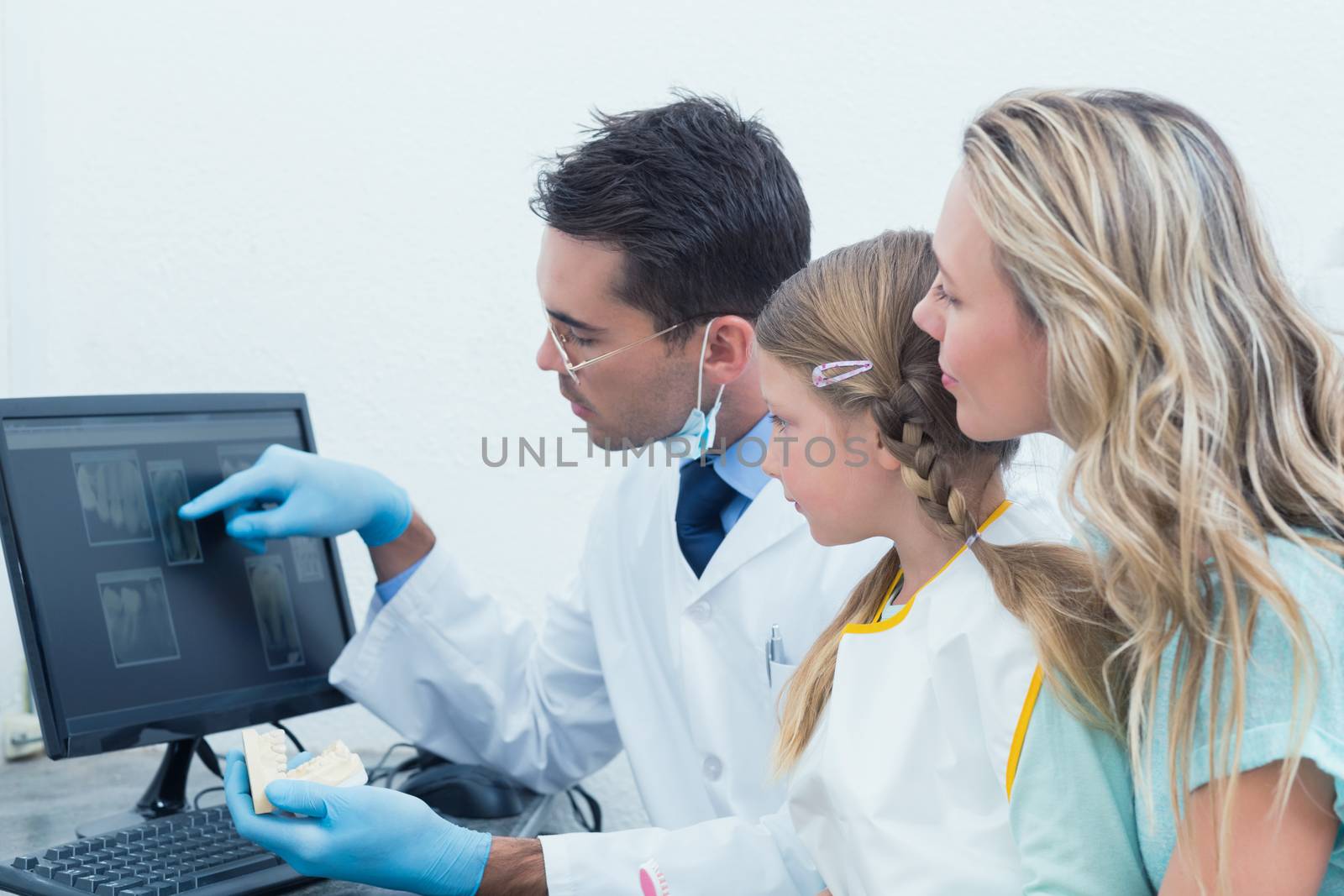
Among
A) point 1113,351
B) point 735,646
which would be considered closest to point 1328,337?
point 1113,351

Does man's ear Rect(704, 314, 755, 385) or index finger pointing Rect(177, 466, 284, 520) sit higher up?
man's ear Rect(704, 314, 755, 385)

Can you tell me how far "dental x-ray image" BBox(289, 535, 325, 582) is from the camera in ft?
4.67

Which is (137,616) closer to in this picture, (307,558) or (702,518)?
(307,558)

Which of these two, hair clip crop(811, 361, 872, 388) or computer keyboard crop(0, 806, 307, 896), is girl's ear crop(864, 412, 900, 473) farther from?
computer keyboard crop(0, 806, 307, 896)

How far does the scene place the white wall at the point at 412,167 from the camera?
1.76m

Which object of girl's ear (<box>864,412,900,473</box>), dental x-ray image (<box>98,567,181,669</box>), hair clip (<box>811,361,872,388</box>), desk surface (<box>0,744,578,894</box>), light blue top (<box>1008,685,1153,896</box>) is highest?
hair clip (<box>811,361,872,388</box>)

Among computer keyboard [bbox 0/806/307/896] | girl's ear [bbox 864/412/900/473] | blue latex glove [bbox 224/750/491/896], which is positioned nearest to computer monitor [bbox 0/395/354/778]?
computer keyboard [bbox 0/806/307/896]

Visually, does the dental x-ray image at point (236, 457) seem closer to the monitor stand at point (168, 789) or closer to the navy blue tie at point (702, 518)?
the monitor stand at point (168, 789)

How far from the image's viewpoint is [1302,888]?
0.72 metres

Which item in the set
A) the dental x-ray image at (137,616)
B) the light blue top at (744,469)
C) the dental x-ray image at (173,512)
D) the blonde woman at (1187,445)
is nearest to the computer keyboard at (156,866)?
the dental x-ray image at (137,616)

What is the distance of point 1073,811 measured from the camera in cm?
82

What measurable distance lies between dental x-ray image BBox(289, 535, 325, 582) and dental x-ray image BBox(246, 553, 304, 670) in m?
0.02

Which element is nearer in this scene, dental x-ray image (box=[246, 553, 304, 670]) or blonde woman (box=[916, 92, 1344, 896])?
blonde woman (box=[916, 92, 1344, 896])

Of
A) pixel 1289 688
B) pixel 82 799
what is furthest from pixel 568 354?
pixel 1289 688
